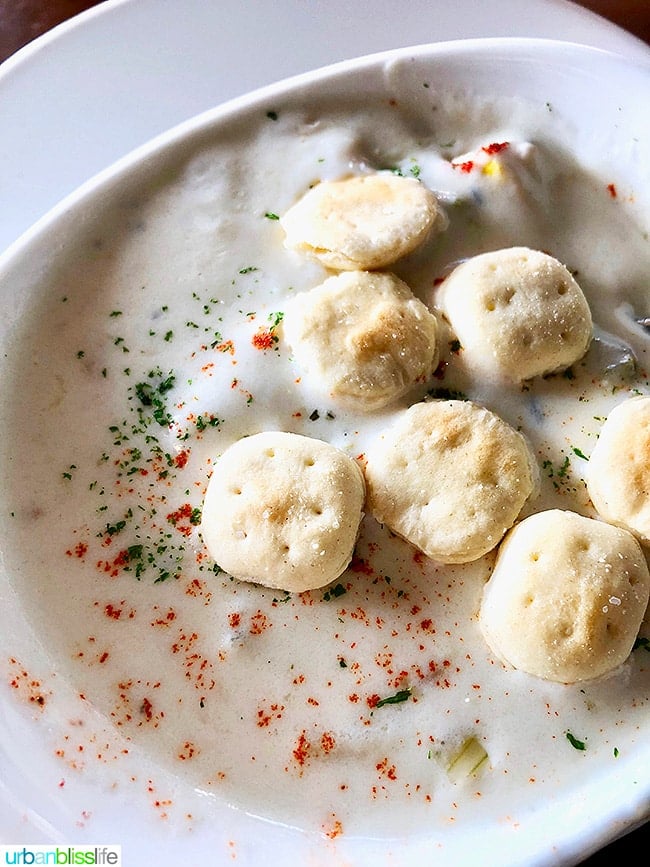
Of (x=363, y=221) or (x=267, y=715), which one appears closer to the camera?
(x=267, y=715)

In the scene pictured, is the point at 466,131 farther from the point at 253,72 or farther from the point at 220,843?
the point at 220,843

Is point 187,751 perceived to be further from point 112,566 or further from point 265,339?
point 265,339

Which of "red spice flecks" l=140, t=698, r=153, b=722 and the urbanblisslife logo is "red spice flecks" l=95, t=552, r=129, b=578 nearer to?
"red spice flecks" l=140, t=698, r=153, b=722

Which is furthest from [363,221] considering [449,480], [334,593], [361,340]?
[334,593]

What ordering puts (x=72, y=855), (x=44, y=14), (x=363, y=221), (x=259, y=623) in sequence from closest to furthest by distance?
(x=72, y=855) → (x=259, y=623) → (x=363, y=221) → (x=44, y=14)

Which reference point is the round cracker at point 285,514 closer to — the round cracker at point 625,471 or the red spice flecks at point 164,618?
the red spice flecks at point 164,618

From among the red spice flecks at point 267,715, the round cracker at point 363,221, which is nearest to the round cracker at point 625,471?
the round cracker at point 363,221

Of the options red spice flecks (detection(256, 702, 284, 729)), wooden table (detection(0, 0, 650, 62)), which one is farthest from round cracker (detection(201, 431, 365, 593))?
wooden table (detection(0, 0, 650, 62))
